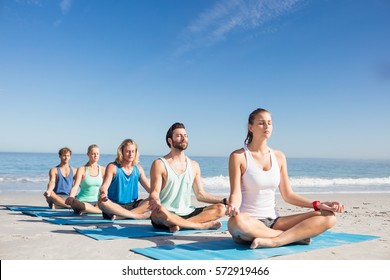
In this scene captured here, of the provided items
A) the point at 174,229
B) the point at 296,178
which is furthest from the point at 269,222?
the point at 296,178

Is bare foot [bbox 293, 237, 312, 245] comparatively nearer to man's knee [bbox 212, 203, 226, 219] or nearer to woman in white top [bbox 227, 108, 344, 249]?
woman in white top [bbox 227, 108, 344, 249]

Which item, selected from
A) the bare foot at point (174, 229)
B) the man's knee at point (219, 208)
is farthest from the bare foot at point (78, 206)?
the man's knee at point (219, 208)

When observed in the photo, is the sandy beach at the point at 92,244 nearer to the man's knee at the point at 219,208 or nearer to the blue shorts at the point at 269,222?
the man's knee at the point at 219,208

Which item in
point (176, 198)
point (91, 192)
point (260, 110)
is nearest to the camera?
point (260, 110)

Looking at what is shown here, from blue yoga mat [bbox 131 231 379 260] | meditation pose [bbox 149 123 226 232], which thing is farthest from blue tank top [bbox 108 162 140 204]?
blue yoga mat [bbox 131 231 379 260]

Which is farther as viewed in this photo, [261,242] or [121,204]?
[121,204]

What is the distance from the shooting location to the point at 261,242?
4.26m

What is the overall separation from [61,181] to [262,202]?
19.5ft

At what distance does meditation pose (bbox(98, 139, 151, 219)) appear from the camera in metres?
6.83

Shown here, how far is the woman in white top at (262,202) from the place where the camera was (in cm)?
426

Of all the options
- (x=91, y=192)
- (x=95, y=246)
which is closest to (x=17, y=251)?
(x=95, y=246)
